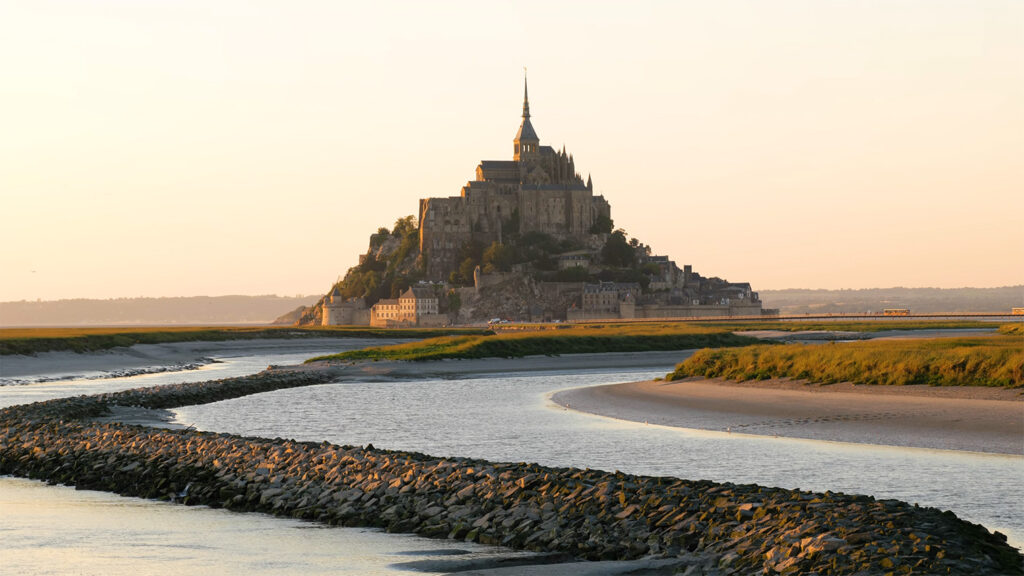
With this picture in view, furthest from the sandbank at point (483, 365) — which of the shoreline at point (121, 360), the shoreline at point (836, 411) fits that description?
the shoreline at point (836, 411)

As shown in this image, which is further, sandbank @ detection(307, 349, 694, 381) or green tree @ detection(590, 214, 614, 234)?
green tree @ detection(590, 214, 614, 234)

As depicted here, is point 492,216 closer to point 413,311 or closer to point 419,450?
point 413,311

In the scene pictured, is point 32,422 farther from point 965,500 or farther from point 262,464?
point 965,500

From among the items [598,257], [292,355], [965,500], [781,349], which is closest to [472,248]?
[598,257]

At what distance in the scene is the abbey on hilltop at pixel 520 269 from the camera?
182375mm

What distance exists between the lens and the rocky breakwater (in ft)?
36.8

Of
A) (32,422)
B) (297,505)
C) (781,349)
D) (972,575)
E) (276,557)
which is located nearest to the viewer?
(972,575)

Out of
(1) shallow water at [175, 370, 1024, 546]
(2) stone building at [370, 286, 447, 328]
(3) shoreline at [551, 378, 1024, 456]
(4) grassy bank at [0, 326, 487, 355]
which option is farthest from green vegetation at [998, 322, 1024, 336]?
(2) stone building at [370, 286, 447, 328]

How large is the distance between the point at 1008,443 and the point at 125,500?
16.1 m

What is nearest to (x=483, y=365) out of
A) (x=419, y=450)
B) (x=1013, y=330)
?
(x=1013, y=330)

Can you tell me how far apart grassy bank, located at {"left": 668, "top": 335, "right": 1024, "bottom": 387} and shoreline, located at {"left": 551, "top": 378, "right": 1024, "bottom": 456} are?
1.96ft

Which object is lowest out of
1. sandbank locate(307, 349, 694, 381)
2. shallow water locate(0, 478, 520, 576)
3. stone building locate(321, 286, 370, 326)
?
shallow water locate(0, 478, 520, 576)

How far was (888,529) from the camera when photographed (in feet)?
37.8

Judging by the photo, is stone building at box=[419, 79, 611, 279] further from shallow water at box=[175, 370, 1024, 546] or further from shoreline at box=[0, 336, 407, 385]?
shallow water at box=[175, 370, 1024, 546]
